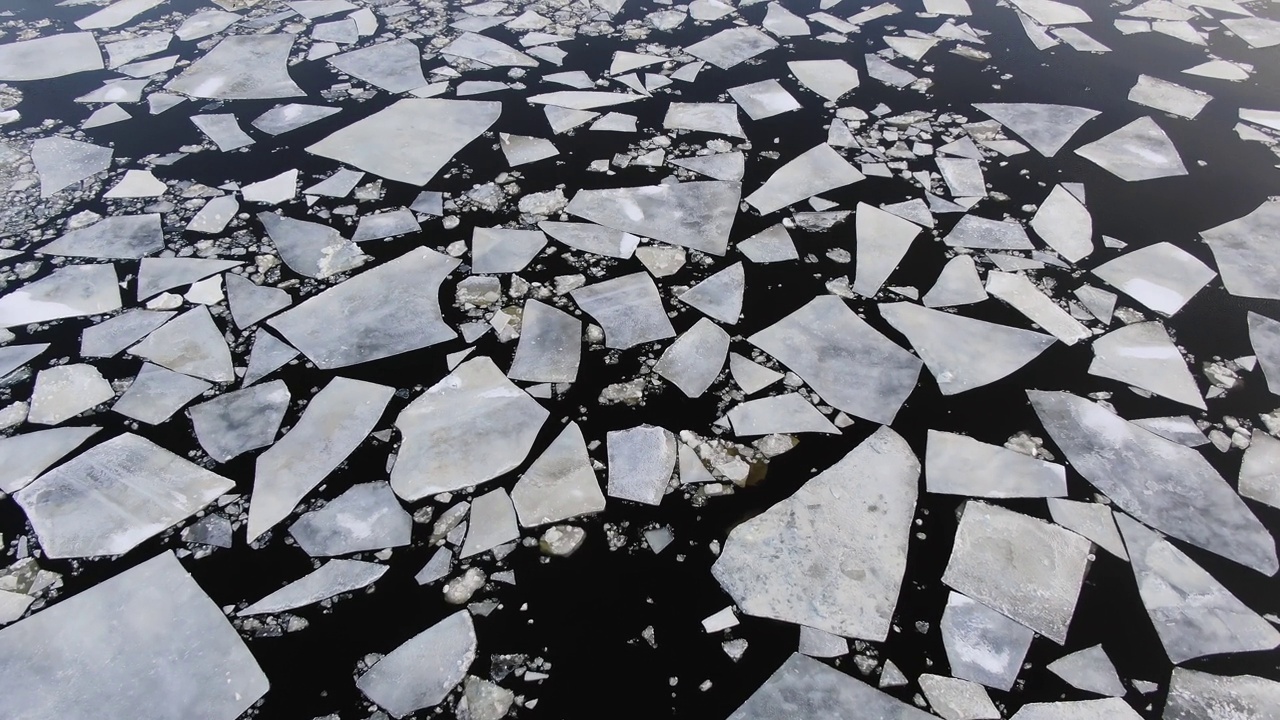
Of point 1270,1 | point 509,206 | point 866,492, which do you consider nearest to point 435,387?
point 509,206

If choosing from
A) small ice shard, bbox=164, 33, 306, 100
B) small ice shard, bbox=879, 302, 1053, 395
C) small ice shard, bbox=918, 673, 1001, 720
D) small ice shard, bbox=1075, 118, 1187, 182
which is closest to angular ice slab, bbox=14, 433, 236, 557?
small ice shard, bbox=918, 673, 1001, 720

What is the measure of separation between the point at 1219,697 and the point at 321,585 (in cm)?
147

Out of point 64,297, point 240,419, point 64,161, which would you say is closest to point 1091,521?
point 240,419

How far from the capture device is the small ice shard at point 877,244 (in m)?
1.77

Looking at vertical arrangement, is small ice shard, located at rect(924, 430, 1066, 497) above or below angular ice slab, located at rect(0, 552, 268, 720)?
below

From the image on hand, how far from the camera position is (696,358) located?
156 centimetres

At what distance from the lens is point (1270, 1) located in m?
3.28

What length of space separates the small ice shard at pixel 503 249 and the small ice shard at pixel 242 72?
119 centimetres

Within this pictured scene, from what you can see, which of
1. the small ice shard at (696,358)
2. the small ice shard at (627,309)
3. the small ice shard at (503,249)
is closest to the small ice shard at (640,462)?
the small ice shard at (696,358)

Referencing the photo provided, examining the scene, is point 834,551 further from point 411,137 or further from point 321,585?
point 411,137

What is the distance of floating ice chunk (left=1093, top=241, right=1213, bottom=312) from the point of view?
5.75ft

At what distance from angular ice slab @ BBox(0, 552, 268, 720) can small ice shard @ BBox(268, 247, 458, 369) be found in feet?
1.86

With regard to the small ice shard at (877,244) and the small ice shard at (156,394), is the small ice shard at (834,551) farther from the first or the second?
the small ice shard at (156,394)

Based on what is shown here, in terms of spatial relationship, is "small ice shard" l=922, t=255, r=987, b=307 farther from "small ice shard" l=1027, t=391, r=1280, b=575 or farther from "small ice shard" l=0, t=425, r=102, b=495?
"small ice shard" l=0, t=425, r=102, b=495
